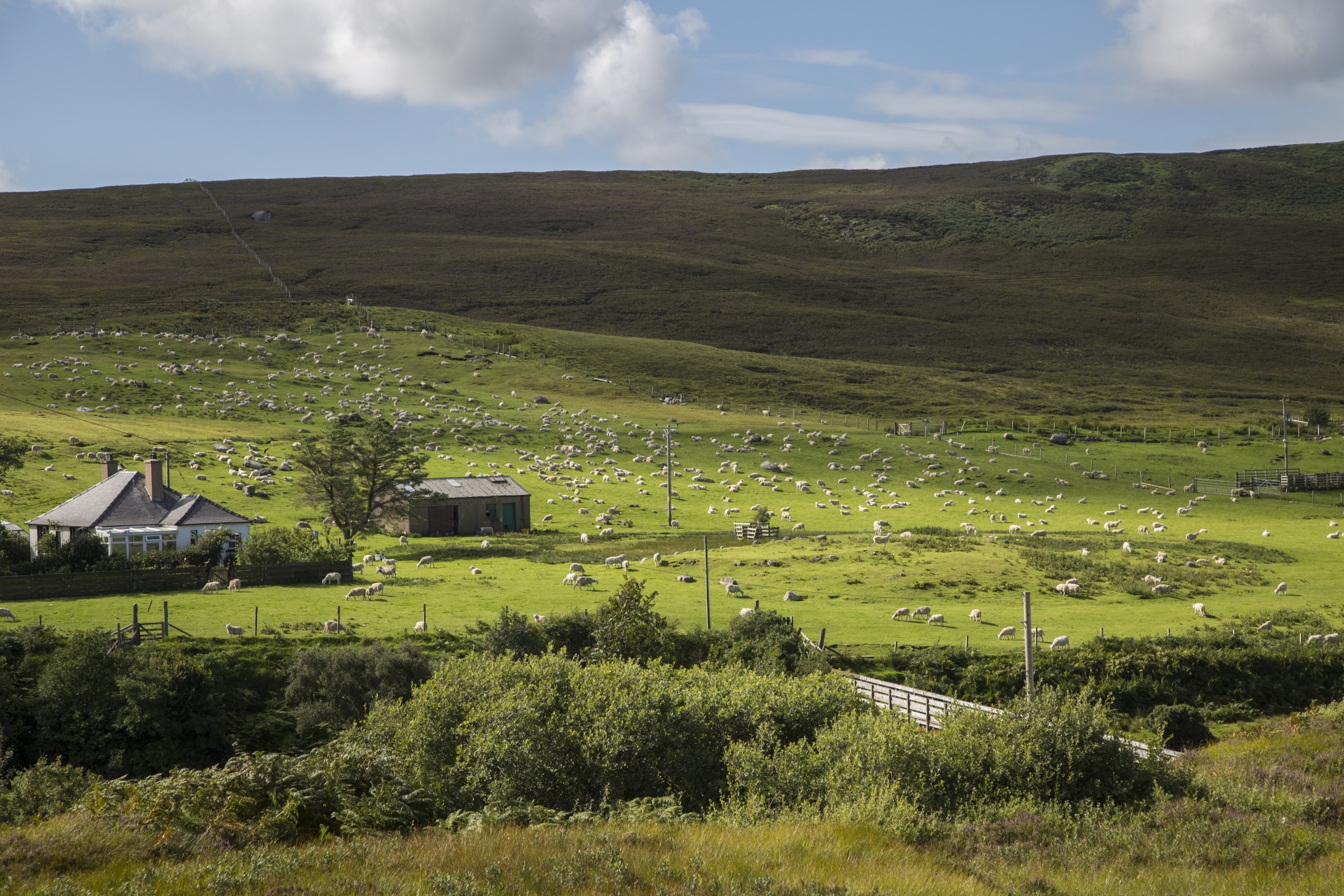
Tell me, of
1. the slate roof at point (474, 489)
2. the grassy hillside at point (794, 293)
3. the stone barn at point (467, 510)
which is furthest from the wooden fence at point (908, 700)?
the grassy hillside at point (794, 293)

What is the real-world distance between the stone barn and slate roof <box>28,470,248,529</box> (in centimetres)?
1200

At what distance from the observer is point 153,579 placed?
41.1 metres

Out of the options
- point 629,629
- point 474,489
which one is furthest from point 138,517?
point 629,629

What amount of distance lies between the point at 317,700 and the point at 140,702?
14.4 ft

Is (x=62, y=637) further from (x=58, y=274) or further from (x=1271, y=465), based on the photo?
(x=58, y=274)

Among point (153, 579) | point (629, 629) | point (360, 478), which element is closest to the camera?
point (629, 629)

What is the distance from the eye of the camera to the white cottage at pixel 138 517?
45188 mm

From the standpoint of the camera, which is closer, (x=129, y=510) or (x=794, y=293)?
(x=129, y=510)

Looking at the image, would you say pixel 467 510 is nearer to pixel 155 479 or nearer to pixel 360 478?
pixel 360 478

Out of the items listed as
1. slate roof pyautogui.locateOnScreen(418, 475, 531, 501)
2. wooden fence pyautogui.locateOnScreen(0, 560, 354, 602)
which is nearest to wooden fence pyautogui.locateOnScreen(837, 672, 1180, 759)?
wooden fence pyautogui.locateOnScreen(0, 560, 354, 602)

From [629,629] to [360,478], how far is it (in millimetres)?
28940

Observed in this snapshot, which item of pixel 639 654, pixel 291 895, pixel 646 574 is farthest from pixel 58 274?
pixel 291 895

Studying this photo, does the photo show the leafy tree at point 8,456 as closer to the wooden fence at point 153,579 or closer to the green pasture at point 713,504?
the green pasture at point 713,504

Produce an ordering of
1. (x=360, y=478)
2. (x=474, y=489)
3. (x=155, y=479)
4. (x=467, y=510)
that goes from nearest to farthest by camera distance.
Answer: (x=155, y=479) → (x=360, y=478) → (x=467, y=510) → (x=474, y=489)
